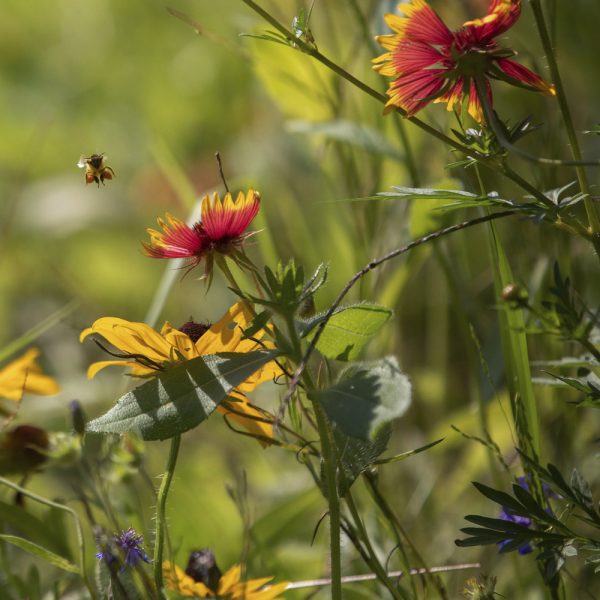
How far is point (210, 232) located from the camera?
0.46 meters

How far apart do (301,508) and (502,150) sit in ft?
1.44

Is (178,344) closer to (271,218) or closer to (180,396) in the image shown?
(180,396)

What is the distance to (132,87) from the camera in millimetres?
1860

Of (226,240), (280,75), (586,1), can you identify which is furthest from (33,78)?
(226,240)

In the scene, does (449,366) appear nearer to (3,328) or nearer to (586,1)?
(586,1)

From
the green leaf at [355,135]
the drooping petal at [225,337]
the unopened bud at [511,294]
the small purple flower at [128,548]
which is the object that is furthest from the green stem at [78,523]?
the green leaf at [355,135]

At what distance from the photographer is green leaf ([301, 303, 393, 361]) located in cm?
45

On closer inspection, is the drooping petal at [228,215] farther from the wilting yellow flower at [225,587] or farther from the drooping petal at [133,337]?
the wilting yellow flower at [225,587]

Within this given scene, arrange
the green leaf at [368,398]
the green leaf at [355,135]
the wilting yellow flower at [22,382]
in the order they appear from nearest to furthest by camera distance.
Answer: the green leaf at [368,398] < the wilting yellow flower at [22,382] < the green leaf at [355,135]

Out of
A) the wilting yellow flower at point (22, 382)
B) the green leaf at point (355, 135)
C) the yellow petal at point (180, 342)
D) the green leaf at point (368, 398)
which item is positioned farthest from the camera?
the green leaf at point (355, 135)

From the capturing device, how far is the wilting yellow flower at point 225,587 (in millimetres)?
518

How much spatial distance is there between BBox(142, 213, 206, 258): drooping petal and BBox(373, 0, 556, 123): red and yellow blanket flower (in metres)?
0.11

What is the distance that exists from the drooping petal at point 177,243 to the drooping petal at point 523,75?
17cm

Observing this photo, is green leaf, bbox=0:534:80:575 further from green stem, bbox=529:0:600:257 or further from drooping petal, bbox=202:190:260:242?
green stem, bbox=529:0:600:257
